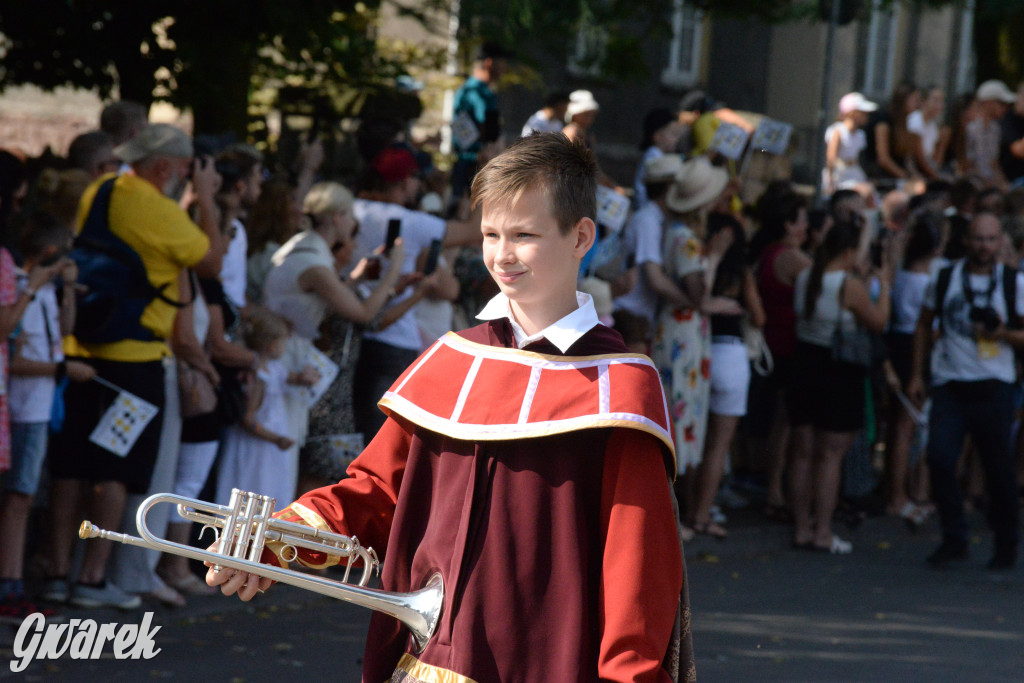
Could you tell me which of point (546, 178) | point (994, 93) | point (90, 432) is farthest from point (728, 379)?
point (994, 93)

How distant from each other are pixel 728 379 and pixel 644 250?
100 centimetres

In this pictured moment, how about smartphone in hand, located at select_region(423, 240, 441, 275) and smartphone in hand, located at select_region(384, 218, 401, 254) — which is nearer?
smartphone in hand, located at select_region(384, 218, 401, 254)

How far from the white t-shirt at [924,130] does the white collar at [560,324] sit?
13380mm

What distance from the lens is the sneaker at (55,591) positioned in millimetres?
6059

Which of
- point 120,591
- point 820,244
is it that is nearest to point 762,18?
point 820,244

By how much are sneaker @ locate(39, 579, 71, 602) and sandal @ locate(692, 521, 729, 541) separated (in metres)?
4.19

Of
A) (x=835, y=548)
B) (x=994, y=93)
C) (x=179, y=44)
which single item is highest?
(x=179, y=44)

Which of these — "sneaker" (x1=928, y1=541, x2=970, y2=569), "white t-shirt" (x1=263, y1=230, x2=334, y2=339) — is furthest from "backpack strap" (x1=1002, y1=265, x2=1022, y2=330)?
"white t-shirt" (x1=263, y1=230, x2=334, y2=339)

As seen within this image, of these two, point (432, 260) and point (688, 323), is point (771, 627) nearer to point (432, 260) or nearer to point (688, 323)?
point (688, 323)

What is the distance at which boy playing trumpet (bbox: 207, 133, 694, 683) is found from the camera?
8.84ft

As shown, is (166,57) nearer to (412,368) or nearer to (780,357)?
(780,357)

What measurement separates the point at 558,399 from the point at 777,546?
6589mm

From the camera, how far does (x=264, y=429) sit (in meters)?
6.72

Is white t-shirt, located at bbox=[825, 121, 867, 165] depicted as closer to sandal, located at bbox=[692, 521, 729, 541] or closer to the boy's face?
sandal, located at bbox=[692, 521, 729, 541]
